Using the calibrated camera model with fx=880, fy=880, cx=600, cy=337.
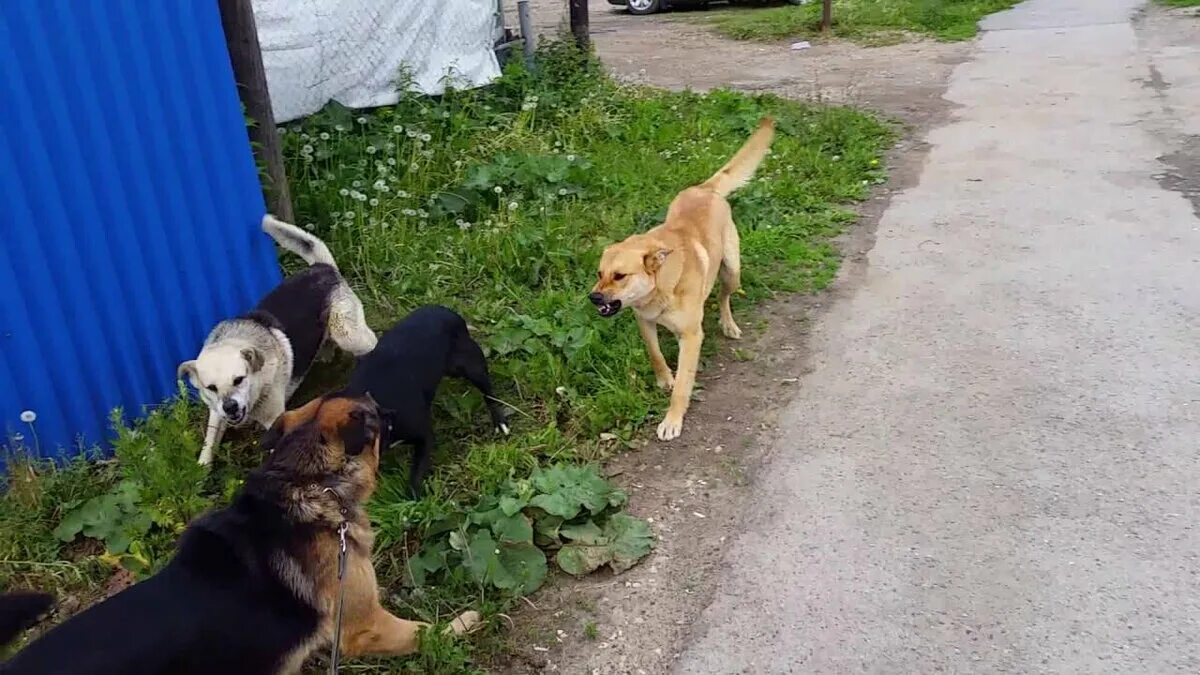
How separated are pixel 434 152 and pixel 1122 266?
14.8 feet

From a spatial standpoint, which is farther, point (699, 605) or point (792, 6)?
point (792, 6)

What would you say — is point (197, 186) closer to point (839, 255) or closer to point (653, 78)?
point (839, 255)

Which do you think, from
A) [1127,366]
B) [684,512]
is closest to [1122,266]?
[1127,366]

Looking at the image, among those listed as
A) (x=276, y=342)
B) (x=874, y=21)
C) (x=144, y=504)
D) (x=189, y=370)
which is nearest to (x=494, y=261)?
(x=276, y=342)

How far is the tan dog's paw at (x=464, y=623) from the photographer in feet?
9.32

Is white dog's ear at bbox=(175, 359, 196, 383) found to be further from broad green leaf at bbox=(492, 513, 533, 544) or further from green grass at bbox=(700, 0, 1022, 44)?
green grass at bbox=(700, 0, 1022, 44)

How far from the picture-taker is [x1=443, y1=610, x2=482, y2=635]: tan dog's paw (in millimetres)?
2842

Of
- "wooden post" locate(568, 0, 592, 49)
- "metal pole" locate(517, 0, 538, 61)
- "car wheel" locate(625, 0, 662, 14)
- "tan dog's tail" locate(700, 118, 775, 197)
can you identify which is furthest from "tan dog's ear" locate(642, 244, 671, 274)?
"car wheel" locate(625, 0, 662, 14)

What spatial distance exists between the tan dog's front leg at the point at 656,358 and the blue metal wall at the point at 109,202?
2.08 metres

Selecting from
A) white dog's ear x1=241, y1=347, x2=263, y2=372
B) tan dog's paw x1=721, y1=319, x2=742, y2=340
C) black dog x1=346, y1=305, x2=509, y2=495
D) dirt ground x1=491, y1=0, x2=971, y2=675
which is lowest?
dirt ground x1=491, y1=0, x2=971, y2=675

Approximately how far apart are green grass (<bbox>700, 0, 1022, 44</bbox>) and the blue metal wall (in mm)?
10898

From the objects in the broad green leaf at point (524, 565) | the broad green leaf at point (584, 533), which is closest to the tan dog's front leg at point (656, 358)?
the broad green leaf at point (584, 533)

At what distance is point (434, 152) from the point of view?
251 inches

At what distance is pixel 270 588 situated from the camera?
2.43m
